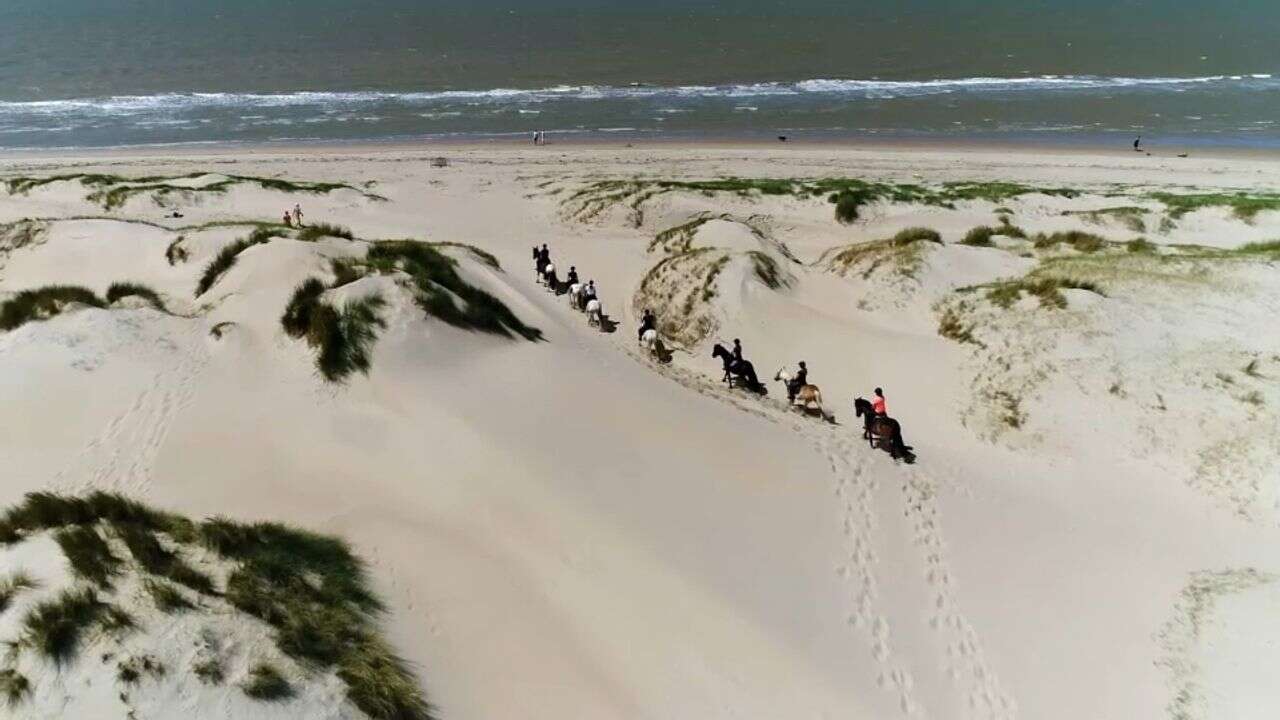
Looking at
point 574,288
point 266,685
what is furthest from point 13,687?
point 574,288

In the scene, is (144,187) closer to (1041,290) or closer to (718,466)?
(718,466)

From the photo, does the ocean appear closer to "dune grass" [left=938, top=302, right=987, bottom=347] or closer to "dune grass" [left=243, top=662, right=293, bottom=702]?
"dune grass" [left=938, top=302, right=987, bottom=347]

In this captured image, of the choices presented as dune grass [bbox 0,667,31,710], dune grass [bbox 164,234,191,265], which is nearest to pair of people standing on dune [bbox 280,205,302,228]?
dune grass [bbox 164,234,191,265]

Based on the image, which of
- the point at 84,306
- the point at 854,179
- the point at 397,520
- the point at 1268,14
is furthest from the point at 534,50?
the point at 1268,14

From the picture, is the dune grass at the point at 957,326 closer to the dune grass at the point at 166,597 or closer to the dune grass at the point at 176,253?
the dune grass at the point at 166,597

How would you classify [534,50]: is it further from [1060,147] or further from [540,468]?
[540,468]
